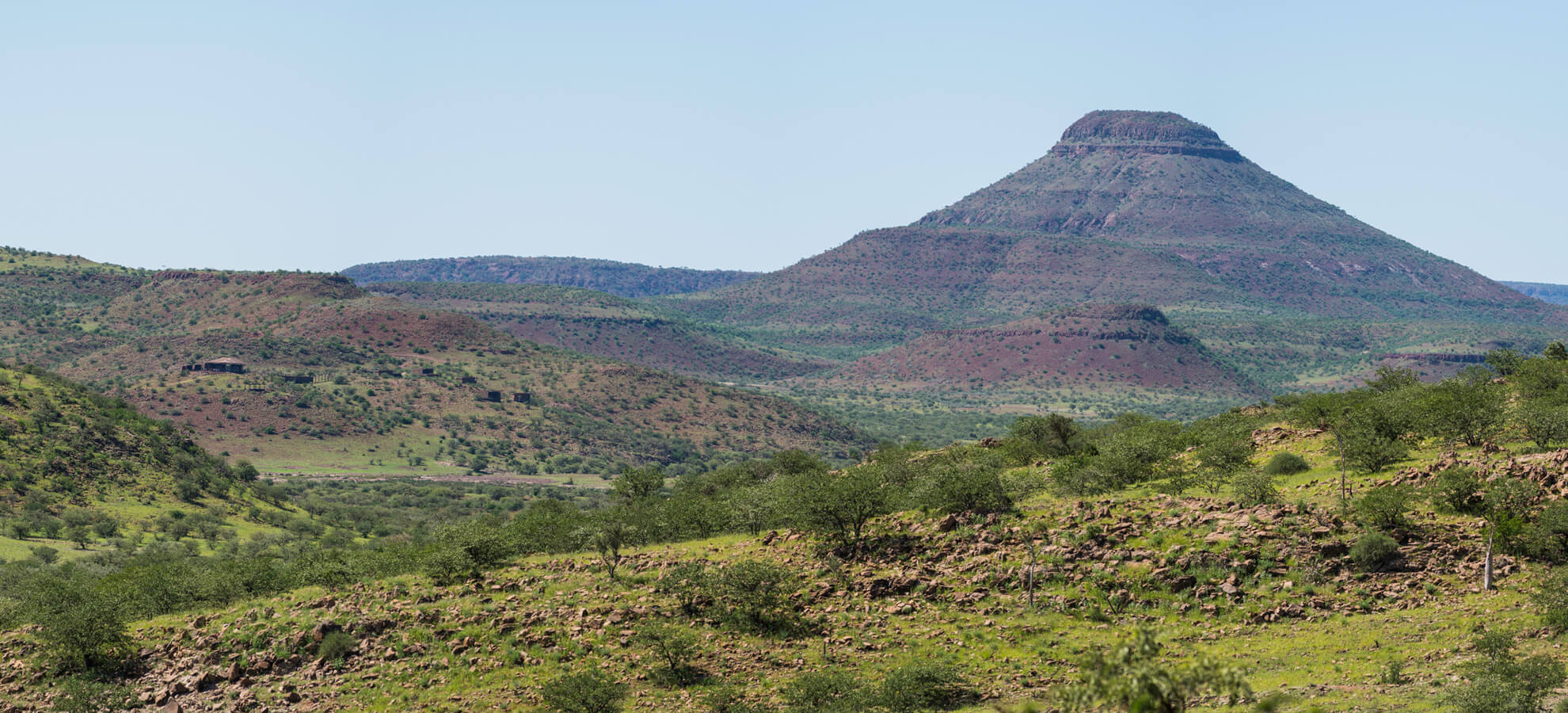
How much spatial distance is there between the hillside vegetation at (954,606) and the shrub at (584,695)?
72 millimetres

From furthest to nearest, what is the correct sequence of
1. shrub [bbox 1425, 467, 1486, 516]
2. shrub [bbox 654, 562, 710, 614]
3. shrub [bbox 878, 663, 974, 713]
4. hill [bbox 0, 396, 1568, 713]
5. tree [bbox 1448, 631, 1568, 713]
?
shrub [bbox 654, 562, 710, 614] → shrub [bbox 1425, 467, 1486, 516] → hill [bbox 0, 396, 1568, 713] → shrub [bbox 878, 663, 974, 713] → tree [bbox 1448, 631, 1568, 713]

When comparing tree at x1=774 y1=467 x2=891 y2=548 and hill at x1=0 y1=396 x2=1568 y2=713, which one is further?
tree at x1=774 y1=467 x2=891 y2=548

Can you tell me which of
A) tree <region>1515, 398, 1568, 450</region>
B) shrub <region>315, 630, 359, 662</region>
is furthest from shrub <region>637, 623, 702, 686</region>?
tree <region>1515, 398, 1568, 450</region>

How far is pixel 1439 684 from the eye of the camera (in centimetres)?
2675

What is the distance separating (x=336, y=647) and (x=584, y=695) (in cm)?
845

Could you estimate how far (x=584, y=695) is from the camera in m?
31.3

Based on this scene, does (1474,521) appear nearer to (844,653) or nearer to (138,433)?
(844,653)

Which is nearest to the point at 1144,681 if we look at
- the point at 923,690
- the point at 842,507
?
the point at 923,690

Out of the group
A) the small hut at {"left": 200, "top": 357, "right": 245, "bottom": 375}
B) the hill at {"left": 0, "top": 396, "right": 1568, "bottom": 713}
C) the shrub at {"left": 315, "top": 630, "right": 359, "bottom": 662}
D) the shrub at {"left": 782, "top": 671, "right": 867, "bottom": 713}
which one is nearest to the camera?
the shrub at {"left": 782, "top": 671, "right": 867, "bottom": 713}

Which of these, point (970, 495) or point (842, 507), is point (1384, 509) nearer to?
point (970, 495)

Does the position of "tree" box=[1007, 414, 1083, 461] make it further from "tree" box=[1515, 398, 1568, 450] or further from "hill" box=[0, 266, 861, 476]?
"hill" box=[0, 266, 861, 476]

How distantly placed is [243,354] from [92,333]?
122 feet

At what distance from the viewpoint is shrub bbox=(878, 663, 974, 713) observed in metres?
29.9

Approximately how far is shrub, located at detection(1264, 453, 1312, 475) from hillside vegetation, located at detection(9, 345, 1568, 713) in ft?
0.46
